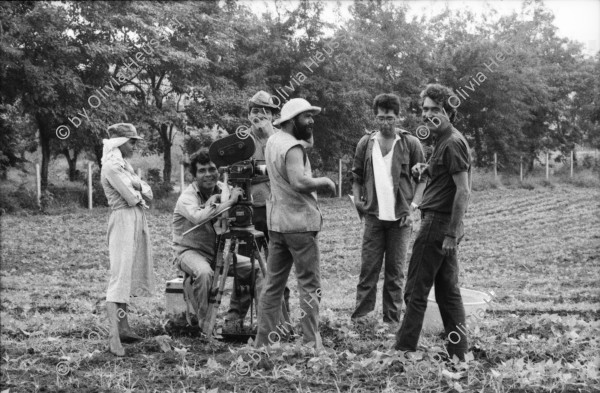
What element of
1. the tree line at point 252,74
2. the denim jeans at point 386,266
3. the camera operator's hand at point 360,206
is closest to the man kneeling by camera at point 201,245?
the denim jeans at point 386,266

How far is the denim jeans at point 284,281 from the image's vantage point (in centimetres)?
517

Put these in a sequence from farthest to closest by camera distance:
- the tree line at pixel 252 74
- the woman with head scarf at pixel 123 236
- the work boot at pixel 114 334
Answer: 1. the tree line at pixel 252 74
2. the woman with head scarf at pixel 123 236
3. the work boot at pixel 114 334

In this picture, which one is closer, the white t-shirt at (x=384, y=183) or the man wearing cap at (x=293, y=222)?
the man wearing cap at (x=293, y=222)

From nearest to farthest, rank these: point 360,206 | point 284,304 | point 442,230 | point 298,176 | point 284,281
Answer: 1. point 442,230
2. point 298,176
3. point 284,281
4. point 284,304
5. point 360,206

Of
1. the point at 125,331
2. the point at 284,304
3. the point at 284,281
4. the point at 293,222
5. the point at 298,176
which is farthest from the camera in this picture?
the point at 284,304

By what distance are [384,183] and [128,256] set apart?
86.4 inches

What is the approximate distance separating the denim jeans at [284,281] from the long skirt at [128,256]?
1.07 m

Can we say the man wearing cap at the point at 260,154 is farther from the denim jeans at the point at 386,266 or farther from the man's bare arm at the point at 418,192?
the man's bare arm at the point at 418,192

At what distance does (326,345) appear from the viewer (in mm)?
5594

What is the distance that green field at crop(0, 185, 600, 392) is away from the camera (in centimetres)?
464

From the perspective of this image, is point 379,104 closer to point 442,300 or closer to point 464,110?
point 442,300

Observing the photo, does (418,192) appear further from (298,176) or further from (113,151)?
(113,151)

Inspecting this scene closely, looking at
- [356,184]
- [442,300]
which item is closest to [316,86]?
[356,184]

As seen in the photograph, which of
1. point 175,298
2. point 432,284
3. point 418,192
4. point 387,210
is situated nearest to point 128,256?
point 175,298
